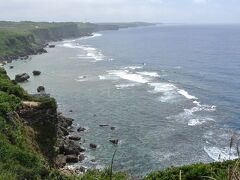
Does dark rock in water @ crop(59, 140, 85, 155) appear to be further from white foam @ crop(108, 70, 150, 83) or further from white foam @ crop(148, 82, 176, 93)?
white foam @ crop(108, 70, 150, 83)

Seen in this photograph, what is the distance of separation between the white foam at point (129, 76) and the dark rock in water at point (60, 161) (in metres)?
54.7

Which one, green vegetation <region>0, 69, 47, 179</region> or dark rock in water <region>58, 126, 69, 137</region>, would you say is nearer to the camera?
green vegetation <region>0, 69, 47, 179</region>

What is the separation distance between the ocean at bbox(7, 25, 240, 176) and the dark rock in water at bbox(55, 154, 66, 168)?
10.4ft

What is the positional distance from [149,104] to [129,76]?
33.4 metres

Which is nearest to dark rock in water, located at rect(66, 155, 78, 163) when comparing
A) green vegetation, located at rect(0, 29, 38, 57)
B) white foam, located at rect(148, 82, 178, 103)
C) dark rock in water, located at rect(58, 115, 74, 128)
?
dark rock in water, located at rect(58, 115, 74, 128)

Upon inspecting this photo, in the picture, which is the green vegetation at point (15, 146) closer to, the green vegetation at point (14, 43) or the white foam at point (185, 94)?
the white foam at point (185, 94)

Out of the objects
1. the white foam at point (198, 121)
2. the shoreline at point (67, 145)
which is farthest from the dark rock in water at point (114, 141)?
the white foam at point (198, 121)

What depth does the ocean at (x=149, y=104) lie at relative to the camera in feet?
183

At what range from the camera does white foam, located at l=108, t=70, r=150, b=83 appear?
10781 cm

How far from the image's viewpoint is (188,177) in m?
33.0

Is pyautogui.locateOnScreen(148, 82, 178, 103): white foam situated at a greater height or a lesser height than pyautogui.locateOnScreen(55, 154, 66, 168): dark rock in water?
lesser

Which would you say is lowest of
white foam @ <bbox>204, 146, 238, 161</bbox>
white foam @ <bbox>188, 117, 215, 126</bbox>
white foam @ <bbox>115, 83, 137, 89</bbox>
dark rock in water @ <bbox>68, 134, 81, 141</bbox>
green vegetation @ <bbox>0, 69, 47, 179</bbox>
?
white foam @ <bbox>115, 83, 137, 89</bbox>

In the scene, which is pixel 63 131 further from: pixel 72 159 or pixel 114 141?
pixel 72 159

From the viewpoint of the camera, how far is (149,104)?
8119 centimetres
